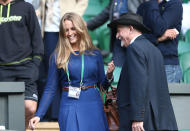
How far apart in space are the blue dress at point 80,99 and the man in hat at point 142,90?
47 cm

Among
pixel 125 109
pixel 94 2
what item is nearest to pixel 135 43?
pixel 125 109

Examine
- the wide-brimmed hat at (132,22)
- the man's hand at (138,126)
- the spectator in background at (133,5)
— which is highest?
the spectator in background at (133,5)

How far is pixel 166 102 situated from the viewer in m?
4.89

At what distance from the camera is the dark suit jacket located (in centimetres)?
470

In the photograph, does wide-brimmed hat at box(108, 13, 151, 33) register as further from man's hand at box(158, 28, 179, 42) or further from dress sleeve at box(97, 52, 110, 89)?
man's hand at box(158, 28, 179, 42)

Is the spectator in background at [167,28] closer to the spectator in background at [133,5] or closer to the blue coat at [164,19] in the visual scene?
the blue coat at [164,19]

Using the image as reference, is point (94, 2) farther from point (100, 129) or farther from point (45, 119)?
point (100, 129)

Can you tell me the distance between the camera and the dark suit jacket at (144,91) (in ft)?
15.4

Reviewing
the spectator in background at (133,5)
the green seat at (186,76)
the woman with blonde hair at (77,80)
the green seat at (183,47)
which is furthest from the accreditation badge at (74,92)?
the green seat at (183,47)

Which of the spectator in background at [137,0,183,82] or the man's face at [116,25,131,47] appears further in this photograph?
the spectator in background at [137,0,183,82]

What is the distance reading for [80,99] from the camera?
535 centimetres

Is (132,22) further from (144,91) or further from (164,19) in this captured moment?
(164,19)

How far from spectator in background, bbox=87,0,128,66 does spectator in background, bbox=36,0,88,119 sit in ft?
1.25

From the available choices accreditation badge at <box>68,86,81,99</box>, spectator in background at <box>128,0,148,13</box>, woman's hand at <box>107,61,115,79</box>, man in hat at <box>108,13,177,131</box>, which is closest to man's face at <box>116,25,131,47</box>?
man in hat at <box>108,13,177,131</box>
